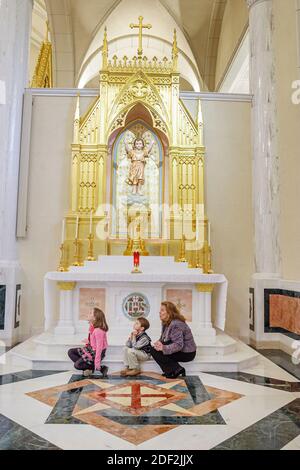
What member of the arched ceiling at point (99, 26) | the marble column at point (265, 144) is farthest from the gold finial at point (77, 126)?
the arched ceiling at point (99, 26)

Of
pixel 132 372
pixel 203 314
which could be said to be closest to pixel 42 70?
pixel 203 314

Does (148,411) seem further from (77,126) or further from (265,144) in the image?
(77,126)

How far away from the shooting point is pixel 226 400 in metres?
3.77

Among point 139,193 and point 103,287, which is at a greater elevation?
point 139,193

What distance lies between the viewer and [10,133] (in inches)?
274

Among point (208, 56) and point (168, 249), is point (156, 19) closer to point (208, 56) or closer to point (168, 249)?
point (208, 56)

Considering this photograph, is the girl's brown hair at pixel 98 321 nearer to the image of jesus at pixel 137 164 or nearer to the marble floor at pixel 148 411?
the marble floor at pixel 148 411

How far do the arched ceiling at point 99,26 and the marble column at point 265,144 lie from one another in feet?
16.4

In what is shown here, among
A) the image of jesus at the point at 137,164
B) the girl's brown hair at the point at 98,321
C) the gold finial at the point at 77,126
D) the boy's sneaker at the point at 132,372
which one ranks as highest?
the gold finial at the point at 77,126

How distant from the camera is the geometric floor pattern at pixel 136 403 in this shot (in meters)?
3.12

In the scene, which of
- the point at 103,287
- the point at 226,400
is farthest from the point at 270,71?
the point at 226,400

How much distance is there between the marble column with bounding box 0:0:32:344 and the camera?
664cm

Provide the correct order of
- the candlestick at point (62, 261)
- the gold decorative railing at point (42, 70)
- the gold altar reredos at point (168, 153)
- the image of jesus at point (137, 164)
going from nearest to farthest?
the candlestick at point (62, 261) < the gold altar reredos at point (168, 153) < the image of jesus at point (137, 164) < the gold decorative railing at point (42, 70)

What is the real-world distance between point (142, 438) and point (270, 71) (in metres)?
6.64
